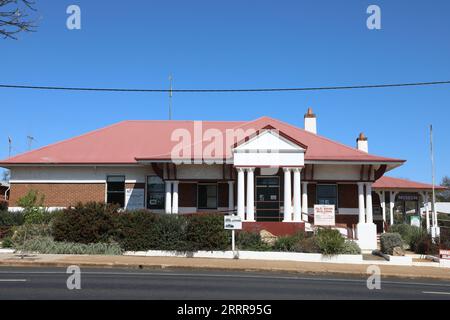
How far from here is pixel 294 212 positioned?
23.4 metres

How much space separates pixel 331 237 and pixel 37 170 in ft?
55.1

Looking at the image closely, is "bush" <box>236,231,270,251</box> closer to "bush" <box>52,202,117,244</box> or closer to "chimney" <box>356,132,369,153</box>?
"bush" <box>52,202,117,244</box>

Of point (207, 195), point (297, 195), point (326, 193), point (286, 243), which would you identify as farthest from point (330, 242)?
point (207, 195)

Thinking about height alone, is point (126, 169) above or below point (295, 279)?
above

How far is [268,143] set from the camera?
23.6 metres

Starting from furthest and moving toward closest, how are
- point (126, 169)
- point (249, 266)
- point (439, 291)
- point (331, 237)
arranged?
point (126, 169)
point (331, 237)
point (249, 266)
point (439, 291)

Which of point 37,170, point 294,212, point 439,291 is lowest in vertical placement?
point 439,291

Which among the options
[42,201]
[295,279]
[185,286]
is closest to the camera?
[185,286]

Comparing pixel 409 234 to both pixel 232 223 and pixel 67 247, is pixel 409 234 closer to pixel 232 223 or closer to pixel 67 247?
pixel 232 223

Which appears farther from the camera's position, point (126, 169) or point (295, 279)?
point (126, 169)

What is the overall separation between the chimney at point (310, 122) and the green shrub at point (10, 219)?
1687 centimetres

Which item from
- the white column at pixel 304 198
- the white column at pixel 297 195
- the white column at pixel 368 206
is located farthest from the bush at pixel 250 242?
the white column at pixel 368 206
